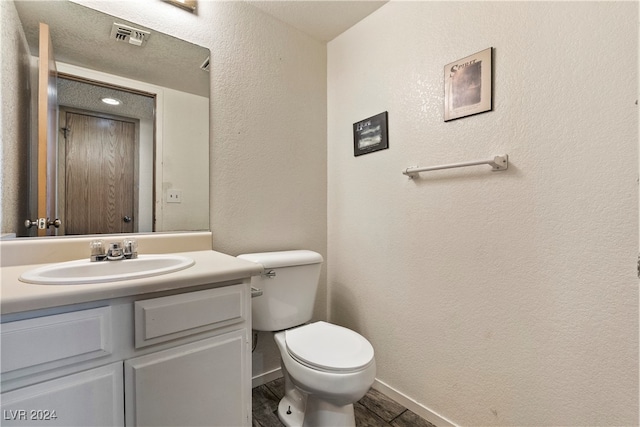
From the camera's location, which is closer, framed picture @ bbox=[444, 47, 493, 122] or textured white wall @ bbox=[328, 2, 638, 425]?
textured white wall @ bbox=[328, 2, 638, 425]

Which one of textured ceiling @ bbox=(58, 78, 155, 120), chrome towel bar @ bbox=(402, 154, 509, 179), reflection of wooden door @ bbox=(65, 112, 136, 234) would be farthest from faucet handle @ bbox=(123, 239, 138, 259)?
chrome towel bar @ bbox=(402, 154, 509, 179)

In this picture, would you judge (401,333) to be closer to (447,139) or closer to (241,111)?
(447,139)

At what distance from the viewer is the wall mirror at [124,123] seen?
1.17 metres

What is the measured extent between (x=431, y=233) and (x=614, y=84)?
800mm

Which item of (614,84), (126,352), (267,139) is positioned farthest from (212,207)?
(614,84)

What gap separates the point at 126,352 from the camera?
796 millimetres

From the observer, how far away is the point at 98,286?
2.44 ft

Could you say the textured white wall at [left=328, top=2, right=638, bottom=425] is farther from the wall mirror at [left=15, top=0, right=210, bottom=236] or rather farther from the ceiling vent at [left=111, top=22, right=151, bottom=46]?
the ceiling vent at [left=111, top=22, right=151, bottom=46]

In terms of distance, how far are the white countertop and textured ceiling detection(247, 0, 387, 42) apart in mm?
1465

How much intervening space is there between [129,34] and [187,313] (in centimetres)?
128

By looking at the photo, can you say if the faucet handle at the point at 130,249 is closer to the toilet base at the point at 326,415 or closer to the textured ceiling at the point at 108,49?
the textured ceiling at the point at 108,49

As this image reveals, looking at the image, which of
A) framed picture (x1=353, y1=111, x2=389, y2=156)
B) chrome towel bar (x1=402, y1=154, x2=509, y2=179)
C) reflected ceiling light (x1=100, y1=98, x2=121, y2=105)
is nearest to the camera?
chrome towel bar (x1=402, y1=154, x2=509, y2=179)

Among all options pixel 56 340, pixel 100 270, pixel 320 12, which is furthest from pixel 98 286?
pixel 320 12

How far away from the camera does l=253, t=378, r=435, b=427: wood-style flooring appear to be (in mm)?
1387
